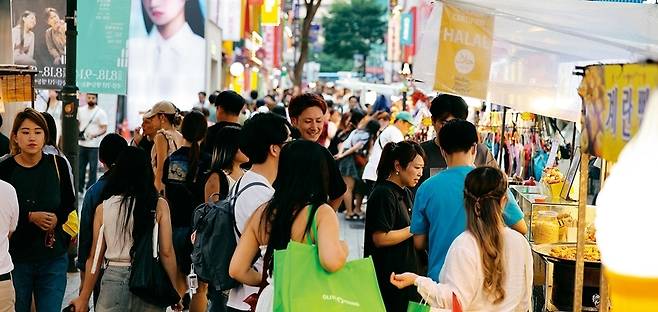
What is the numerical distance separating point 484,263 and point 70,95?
6.40m

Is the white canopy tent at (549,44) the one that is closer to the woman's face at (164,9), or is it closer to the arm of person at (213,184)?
the arm of person at (213,184)

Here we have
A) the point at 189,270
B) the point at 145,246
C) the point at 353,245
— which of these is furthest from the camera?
the point at 353,245

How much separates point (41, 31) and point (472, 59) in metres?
6.46

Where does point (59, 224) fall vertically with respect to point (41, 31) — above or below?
below

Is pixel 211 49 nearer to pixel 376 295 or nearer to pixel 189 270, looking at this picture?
pixel 189 270

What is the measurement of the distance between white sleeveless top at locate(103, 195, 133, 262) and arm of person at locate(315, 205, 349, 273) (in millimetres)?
2242

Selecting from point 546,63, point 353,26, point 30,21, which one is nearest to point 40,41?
point 30,21

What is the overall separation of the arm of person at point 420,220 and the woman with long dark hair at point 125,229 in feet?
5.03

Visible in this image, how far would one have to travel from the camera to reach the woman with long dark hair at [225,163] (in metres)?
7.52

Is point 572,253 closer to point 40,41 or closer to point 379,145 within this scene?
point 40,41

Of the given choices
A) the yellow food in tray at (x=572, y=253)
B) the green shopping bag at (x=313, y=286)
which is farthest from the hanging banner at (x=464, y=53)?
the green shopping bag at (x=313, y=286)

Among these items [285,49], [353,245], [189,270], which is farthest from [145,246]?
[285,49]

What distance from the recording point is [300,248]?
4.68 meters

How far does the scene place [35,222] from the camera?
7.55m
